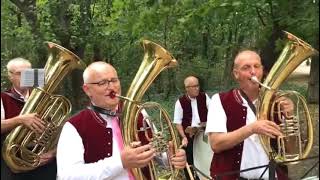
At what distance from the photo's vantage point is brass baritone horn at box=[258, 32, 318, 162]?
119 inches

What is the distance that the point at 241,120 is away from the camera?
10.3 feet

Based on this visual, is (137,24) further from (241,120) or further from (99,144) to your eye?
(99,144)

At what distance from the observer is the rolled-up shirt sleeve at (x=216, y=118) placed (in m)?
3.09

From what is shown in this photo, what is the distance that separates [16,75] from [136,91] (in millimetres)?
1471

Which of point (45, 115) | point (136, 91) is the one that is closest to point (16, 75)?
point (45, 115)

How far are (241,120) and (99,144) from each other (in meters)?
0.93

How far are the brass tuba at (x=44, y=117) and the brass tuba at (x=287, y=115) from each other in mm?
1490

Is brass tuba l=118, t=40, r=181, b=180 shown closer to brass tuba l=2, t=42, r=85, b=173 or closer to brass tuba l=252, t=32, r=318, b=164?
brass tuba l=252, t=32, r=318, b=164

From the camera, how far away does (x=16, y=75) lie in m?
3.92

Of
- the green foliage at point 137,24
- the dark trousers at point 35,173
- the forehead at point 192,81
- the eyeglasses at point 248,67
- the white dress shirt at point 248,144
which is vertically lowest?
the dark trousers at point 35,173

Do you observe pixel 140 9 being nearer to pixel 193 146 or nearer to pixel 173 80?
pixel 193 146

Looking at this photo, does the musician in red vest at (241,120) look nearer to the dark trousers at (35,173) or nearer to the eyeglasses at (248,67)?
the eyeglasses at (248,67)

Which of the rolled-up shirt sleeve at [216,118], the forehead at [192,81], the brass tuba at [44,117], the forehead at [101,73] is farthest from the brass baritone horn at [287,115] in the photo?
the forehead at [192,81]

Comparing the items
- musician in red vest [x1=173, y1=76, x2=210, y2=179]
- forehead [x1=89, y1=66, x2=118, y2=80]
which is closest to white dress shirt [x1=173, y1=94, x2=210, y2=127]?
musician in red vest [x1=173, y1=76, x2=210, y2=179]
